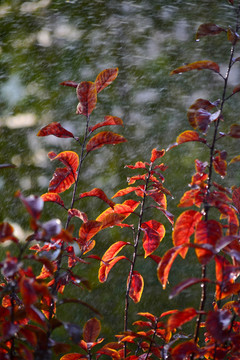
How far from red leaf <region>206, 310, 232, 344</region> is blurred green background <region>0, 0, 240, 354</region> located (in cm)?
136

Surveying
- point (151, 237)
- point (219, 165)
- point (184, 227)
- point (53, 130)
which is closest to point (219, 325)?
point (184, 227)

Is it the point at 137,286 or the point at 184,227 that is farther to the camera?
the point at 137,286

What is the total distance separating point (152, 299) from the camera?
2.10 meters

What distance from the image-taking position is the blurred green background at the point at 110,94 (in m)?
2.26

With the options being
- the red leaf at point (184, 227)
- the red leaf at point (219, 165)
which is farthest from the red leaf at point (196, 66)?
the red leaf at point (184, 227)

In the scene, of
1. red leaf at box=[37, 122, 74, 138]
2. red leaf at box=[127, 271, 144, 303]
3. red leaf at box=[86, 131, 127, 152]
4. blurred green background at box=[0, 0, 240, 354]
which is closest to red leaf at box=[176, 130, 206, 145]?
red leaf at box=[86, 131, 127, 152]

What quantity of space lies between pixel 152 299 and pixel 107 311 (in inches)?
8.9

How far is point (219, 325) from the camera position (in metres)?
0.73

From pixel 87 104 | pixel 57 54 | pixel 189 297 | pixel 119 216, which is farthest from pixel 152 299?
pixel 57 54

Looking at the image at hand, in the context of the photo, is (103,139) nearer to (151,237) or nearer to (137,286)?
(151,237)

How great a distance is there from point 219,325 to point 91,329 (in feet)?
1.25

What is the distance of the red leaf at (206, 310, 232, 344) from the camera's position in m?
0.72

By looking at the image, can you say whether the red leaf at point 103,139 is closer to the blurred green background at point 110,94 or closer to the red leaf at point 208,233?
the red leaf at point 208,233

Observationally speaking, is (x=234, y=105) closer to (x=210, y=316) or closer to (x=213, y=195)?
(x=213, y=195)
